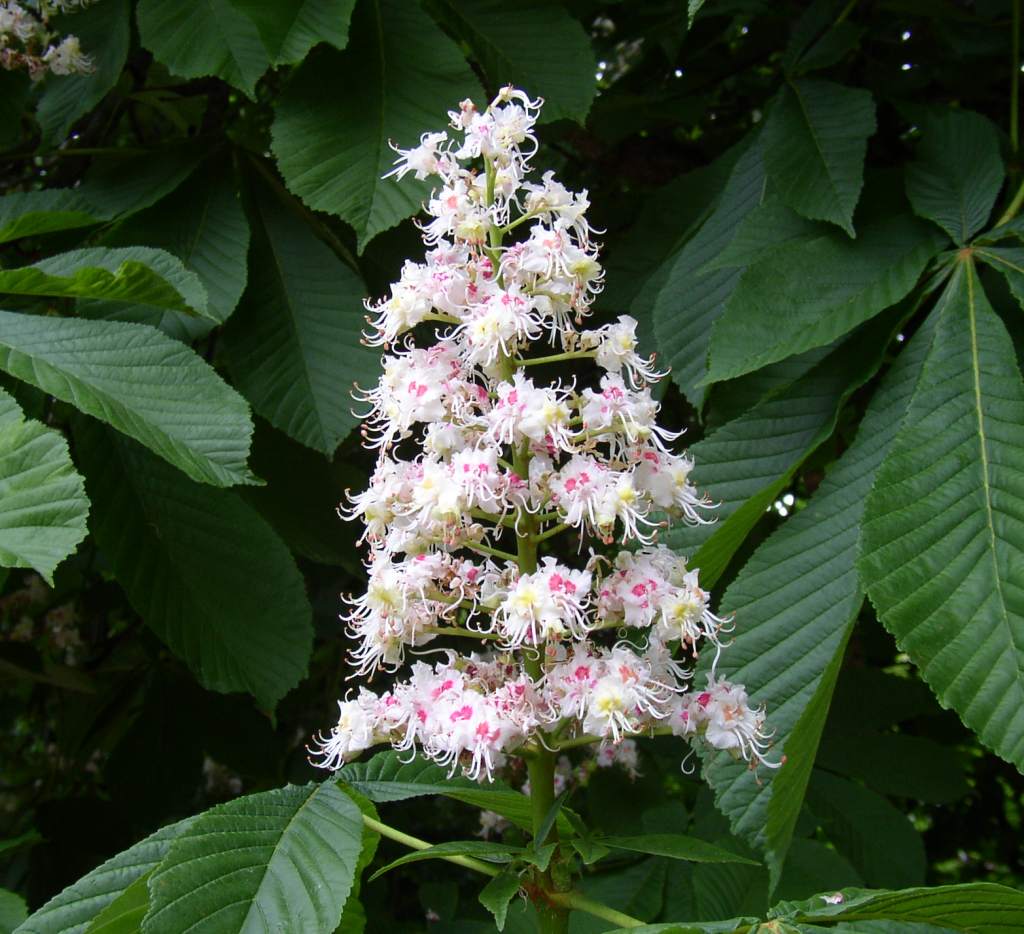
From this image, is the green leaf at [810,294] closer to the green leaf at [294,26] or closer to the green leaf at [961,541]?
Answer: the green leaf at [961,541]

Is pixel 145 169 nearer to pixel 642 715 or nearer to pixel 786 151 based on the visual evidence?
pixel 786 151

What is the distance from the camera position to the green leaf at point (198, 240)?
6.18 ft

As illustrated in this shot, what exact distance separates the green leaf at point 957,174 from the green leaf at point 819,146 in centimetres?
10

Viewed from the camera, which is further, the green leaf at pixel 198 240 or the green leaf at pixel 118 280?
the green leaf at pixel 198 240

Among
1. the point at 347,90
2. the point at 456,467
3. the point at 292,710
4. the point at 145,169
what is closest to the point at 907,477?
the point at 456,467

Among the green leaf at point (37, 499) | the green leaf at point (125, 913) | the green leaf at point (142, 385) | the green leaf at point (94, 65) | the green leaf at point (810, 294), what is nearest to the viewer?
the green leaf at point (125, 913)

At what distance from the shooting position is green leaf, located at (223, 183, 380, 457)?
1.89m

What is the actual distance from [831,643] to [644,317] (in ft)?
2.78

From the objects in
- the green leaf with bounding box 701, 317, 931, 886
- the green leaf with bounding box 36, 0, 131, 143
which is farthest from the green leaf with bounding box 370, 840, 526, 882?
the green leaf with bounding box 36, 0, 131, 143

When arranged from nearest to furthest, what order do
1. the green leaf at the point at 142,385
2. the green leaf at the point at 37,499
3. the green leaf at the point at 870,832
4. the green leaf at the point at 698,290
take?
1. the green leaf at the point at 37,499
2. the green leaf at the point at 142,385
3. the green leaf at the point at 698,290
4. the green leaf at the point at 870,832

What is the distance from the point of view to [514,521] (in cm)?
115

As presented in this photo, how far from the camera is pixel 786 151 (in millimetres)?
1928

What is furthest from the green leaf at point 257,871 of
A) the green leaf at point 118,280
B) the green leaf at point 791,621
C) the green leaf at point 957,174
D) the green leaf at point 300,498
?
the green leaf at point 957,174

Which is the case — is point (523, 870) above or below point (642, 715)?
below
